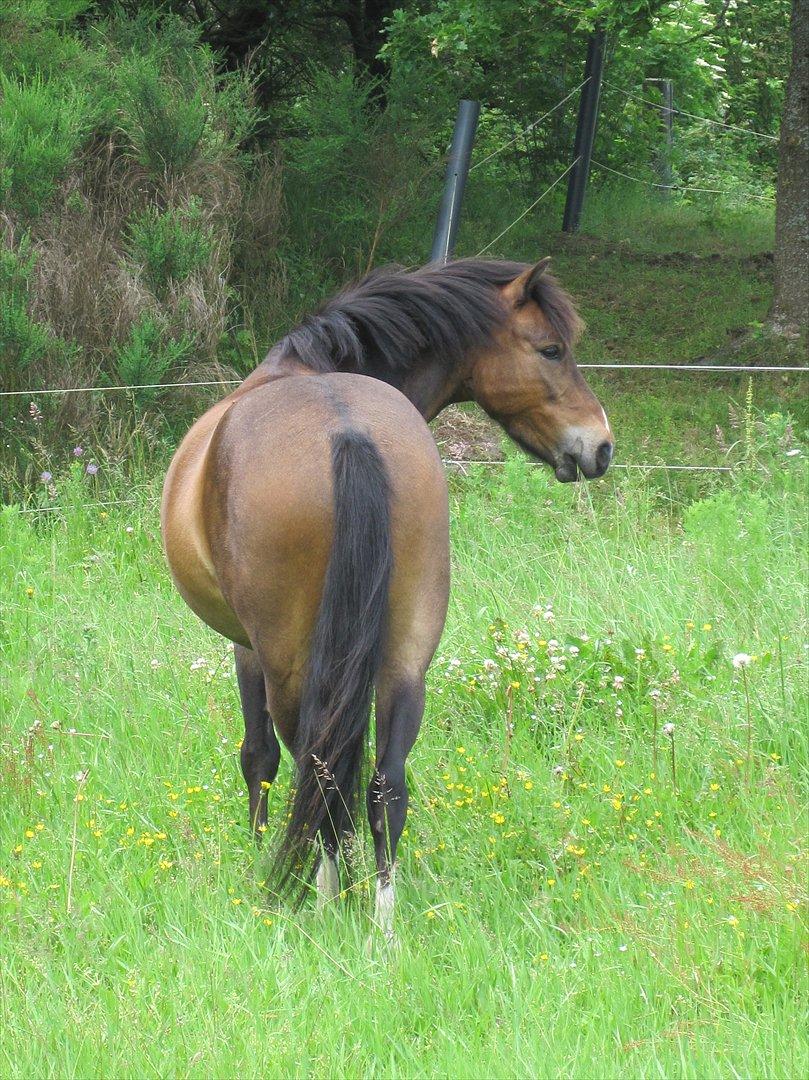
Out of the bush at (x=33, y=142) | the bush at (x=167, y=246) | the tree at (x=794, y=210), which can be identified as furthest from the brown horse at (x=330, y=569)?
the tree at (x=794, y=210)

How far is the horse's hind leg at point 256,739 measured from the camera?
3.86m

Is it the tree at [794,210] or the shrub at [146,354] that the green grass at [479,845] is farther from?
the tree at [794,210]

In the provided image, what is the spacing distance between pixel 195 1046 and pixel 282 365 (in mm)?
2088

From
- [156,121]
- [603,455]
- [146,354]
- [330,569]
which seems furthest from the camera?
[156,121]

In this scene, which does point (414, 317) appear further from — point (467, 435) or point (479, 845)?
point (467, 435)

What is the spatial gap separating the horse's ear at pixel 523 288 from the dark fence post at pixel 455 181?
16.3 ft

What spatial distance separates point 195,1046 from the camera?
2.54m

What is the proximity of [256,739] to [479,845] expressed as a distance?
819 millimetres

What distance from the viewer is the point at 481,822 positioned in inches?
147

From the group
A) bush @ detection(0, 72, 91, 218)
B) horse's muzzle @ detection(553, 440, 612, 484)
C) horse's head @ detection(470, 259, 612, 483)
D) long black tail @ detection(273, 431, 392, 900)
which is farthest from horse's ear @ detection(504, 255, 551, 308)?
bush @ detection(0, 72, 91, 218)

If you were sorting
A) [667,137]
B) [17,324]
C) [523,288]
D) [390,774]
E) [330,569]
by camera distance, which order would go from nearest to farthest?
[330,569]
[390,774]
[523,288]
[17,324]
[667,137]

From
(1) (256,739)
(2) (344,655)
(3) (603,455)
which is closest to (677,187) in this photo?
(3) (603,455)

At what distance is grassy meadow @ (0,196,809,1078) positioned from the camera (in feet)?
8.58

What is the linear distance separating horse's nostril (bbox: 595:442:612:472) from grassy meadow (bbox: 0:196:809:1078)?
0.71 metres
